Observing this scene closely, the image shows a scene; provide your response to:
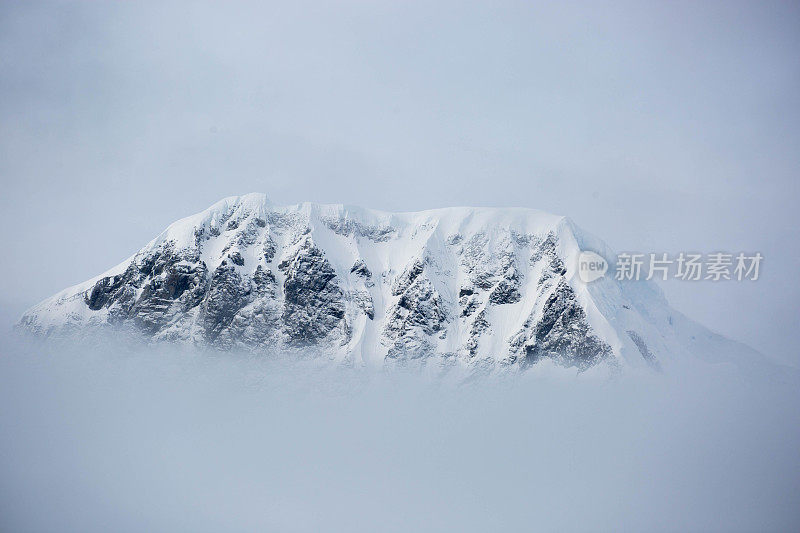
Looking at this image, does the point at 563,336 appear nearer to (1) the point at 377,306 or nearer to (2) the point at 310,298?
(1) the point at 377,306

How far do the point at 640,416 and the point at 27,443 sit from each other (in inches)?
5692

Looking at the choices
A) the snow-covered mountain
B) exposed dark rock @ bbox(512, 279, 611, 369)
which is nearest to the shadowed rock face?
the snow-covered mountain

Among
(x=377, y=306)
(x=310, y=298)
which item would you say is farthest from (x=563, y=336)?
(x=310, y=298)

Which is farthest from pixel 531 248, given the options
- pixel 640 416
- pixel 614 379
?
pixel 640 416

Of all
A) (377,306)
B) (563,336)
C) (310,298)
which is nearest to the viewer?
(563,336)

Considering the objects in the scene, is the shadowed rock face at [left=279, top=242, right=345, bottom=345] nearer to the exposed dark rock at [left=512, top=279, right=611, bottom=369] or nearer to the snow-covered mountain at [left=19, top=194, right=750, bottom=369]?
the snow-covered mountain at [left=19, top=194, right=750, bottom=369]

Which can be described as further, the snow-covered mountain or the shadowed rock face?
the shadowed rock face

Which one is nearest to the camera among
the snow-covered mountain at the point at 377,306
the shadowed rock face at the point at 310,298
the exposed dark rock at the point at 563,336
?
the exposed dark rock at the point at 563,336

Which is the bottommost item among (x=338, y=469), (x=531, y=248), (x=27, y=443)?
(x=27, y=443)

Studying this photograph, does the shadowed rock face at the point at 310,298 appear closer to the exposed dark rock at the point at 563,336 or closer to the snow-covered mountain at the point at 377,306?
the snow-covered mountain at the point at 377,306

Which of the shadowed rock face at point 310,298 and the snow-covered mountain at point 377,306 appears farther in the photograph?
the shadowed rock face at point 310,298

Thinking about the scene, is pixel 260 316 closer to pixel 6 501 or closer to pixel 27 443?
pixel 27 443

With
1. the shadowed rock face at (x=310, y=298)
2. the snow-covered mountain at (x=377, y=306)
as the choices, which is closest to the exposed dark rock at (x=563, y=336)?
the snow-covered mountain at (x=377, y=306)

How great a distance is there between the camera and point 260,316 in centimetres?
19062
